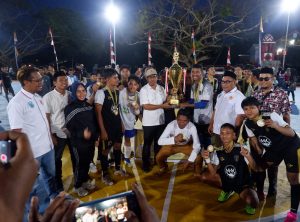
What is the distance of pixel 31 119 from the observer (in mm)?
3311

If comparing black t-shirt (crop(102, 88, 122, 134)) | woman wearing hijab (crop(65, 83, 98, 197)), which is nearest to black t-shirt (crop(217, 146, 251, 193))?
black t-shirt (crop(102, 88, 122, 134))

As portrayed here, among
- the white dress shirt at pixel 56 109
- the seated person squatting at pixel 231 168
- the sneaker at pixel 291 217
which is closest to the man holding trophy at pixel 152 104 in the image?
the seated person squatting at pixel 231 168

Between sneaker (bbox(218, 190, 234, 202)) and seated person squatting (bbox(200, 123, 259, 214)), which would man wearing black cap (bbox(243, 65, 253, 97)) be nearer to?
seated person squatting (bbox(200, 123, 259, 214))

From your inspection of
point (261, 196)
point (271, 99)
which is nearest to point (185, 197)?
point (261, 196)

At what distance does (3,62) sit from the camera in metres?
29.6

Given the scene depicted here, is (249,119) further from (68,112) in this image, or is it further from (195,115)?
(68,112)

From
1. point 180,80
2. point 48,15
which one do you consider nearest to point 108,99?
point 180,80

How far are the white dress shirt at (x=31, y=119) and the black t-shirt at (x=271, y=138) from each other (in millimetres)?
2626

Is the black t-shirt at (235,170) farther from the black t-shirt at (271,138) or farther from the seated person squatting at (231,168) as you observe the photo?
the black t-shirt at (271,138)

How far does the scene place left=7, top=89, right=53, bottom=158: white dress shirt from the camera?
10.4ft

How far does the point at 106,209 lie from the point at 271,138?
8.52 feet

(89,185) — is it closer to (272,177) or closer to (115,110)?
(115,110)

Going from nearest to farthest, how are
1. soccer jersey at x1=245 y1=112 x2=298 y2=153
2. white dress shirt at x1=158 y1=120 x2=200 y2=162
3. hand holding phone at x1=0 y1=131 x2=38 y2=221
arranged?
hand holding phone at x1=0 y1=131 x2=38 y2=221 < soccer jersey at x1=245 y1=112 x2=298 y2=153 < white dress shirt at x1=158 y1=120 x2=200 y2=162

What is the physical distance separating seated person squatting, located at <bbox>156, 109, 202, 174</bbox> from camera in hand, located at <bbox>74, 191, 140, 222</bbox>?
328cm
